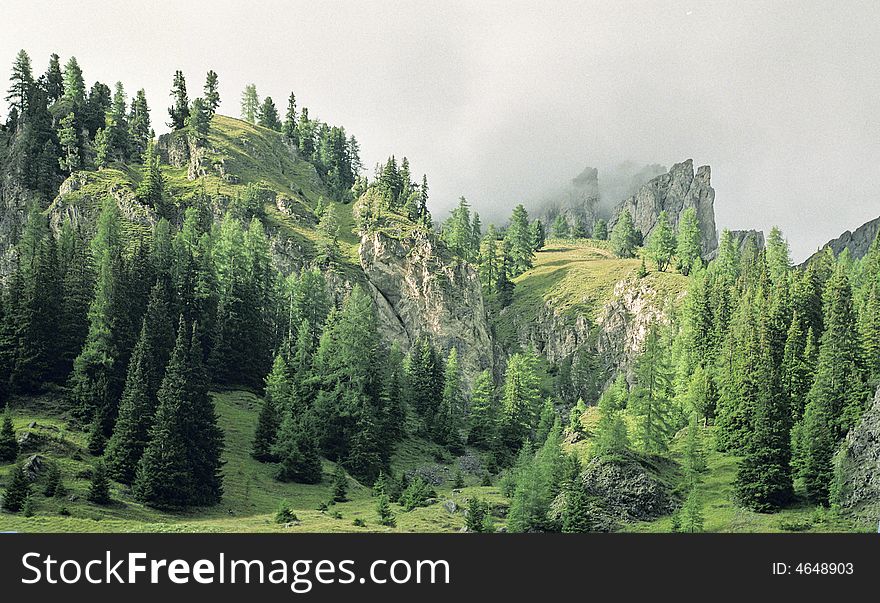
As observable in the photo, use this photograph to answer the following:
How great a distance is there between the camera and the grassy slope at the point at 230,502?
2069 inches

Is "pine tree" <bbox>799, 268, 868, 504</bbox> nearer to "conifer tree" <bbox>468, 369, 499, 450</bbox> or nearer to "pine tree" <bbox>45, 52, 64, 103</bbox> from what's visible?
"conifer tree" <bbox>468, 369, 499, 450</bbox>

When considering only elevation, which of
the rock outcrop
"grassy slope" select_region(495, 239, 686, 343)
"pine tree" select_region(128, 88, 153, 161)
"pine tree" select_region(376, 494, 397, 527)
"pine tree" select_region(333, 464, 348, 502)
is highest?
"pine tree" select_region(128, 88, 153, 161)

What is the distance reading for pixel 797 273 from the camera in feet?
371

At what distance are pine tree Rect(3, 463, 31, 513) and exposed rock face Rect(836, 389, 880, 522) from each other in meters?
70.5

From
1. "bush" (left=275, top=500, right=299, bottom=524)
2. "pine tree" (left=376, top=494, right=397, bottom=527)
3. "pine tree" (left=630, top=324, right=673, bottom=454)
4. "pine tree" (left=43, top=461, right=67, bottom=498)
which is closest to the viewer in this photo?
"pine tree" (left=43, top=461, right=67, bottom=498)

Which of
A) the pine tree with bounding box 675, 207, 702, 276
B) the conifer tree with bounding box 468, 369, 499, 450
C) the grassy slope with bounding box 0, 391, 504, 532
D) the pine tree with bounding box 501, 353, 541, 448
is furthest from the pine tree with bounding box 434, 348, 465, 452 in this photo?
the pine tree with bounding box 675, 207, 702, 276

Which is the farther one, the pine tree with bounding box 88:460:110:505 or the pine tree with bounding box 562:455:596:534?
the pine tree with bounding box 562:455:596:534

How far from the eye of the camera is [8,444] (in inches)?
2367

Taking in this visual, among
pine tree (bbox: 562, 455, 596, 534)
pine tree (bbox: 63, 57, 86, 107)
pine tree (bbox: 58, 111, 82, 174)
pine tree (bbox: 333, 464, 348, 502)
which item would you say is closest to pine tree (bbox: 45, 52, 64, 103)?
pine tree (bbox: 63, 57, 86, 107)

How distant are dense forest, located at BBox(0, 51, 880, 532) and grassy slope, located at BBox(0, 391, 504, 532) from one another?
1.70m

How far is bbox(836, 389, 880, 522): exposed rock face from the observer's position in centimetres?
6975

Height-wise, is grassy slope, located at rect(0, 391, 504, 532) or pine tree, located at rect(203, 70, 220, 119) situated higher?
pine tree, located at rect(203, 70, 220, 119)

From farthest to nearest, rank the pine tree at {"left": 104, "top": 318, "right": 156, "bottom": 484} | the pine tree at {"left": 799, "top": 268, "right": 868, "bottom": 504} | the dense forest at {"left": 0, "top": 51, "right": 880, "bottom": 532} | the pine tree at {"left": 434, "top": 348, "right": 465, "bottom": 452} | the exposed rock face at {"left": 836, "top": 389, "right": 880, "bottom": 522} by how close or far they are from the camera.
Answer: the pine tree at {"left": 434, "top": 348, "right": 465, "bottom": 452}
the pine tree at {"left": 799, "top": 268, "right": 868, "bottom": 504}
the exposed rock face at {"left": 836, "top": 389, "right": 880, "bottom": 522}
the dense forest at {"left": 0, "top": 51, "right": 880, "bottom": 532}
the pine tree at {"left": 104, "top": 318, "right": 156, "bottom": 484}
